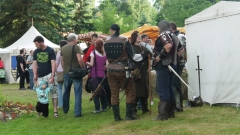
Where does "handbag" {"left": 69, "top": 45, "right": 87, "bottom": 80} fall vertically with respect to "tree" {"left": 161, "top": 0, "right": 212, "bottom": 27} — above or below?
below

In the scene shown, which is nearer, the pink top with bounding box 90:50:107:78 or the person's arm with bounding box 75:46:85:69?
the person's arm with bounding box 75:46:85:69

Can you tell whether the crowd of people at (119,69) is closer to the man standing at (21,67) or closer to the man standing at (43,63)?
the man standing at (43,63)

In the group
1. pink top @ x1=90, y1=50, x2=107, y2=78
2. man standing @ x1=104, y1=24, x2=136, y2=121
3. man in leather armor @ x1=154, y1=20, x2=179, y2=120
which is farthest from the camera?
Result: pink top @ x1=90, y1=50, x2=107, y2=78

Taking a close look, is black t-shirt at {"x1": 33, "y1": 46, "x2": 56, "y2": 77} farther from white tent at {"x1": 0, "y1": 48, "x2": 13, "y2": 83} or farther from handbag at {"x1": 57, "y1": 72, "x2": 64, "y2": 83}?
white tent at {"x1": 0, "y1": 48, "x2": 13, "y2": 83}

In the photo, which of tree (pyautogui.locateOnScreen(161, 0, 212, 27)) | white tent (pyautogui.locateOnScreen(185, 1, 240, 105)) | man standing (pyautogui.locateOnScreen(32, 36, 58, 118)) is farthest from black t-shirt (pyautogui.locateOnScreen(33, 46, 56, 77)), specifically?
tree (pyautogui.locateOnScreen(161, 0, 212, 27))

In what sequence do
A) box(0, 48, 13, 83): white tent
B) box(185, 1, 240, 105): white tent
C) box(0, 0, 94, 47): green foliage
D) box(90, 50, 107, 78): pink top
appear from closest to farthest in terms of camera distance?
box(185, 1, 240, 105): white tent < box(90, 50, 107, 78): pink top < box(0, 48, 13, 83): white tent < box(0, 0, 94, 47): green foliage

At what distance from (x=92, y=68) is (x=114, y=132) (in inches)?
111

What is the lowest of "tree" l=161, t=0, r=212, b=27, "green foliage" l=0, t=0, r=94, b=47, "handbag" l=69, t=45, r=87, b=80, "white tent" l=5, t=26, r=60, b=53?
"handbag" l=69, t=45, r=87, b=80

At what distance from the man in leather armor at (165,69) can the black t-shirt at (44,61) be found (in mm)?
2505


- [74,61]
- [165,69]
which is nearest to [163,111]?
[165,69]

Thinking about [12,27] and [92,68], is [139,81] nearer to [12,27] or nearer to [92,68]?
[92,68]

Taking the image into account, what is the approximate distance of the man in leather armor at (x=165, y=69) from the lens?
25.5ft

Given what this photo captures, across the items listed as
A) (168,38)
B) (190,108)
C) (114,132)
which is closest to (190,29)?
(190,108)

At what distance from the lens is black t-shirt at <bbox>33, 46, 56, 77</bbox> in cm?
905
